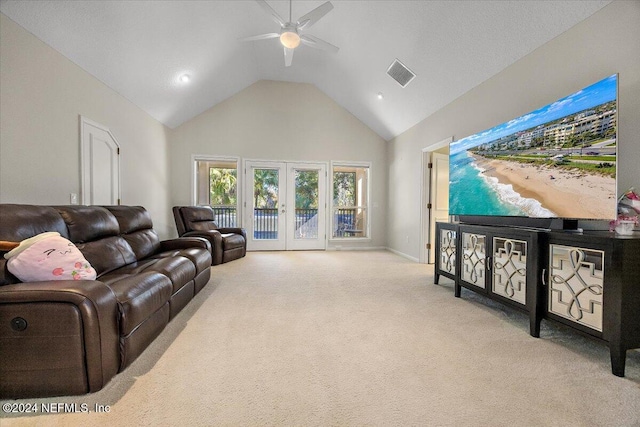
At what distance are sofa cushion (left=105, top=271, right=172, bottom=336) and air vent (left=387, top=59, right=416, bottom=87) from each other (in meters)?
4.02

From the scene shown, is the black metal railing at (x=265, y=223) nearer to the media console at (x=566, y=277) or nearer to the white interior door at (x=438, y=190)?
the white interior door at (x=438, y=190)

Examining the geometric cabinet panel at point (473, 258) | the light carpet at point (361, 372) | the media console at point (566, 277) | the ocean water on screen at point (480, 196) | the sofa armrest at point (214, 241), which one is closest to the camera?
the light carpet at point (361, 372)

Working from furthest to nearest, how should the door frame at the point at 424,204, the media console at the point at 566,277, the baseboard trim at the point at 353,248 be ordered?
the baseboard trim at the point at 353,248, the door frame at the point at 424,204, the media console at the point at 566,277

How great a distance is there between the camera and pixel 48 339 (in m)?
1.37

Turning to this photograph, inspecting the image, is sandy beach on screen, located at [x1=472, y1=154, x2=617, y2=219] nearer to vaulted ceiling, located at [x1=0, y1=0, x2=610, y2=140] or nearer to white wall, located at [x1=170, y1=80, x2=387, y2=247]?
vaulted ceiling, located at [x1=0, y1=0, x2=610, y2=140]

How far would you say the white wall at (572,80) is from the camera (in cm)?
198

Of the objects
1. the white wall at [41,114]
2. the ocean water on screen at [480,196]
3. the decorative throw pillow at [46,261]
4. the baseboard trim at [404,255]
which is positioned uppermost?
the white wall at [41,114]

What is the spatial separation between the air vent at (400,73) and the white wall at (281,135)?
2301 millimetres

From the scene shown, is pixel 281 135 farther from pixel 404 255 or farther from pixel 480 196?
pixel 480 196

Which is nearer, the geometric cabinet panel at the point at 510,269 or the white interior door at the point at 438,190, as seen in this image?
the geometric cabinet panel at the point at 510,269

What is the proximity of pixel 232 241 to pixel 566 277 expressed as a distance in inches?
177

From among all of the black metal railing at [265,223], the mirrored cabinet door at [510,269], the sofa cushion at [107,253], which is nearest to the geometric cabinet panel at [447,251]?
the mirrored cabinet door at [510,269]

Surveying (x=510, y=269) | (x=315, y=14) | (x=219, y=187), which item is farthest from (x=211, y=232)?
(x=510, y=269)

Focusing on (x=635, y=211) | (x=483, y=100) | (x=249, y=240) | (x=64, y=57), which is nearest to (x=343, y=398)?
(x=635, y=211)
